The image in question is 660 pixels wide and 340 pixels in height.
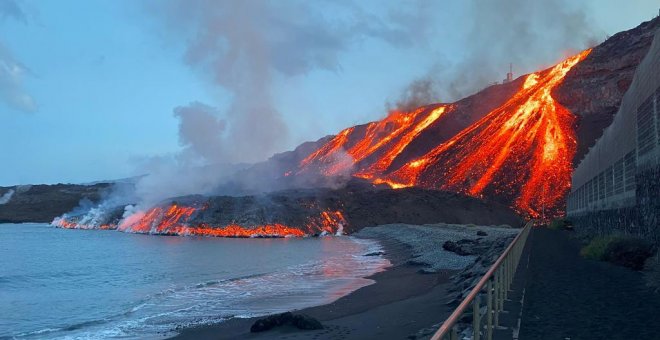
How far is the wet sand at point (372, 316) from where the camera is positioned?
15.6 meters

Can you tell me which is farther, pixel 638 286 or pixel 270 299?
pixel 270 299

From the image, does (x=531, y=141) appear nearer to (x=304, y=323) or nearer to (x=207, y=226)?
(x=207, y=226)

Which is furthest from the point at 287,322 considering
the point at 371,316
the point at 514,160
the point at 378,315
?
the point at 514,160

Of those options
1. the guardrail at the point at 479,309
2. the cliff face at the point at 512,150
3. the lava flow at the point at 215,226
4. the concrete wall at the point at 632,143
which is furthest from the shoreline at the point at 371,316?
the cliff face at the point at 512,150

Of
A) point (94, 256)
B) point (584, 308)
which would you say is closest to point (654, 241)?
point (584, 308)

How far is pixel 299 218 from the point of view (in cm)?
11256

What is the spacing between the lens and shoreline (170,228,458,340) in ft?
51.5

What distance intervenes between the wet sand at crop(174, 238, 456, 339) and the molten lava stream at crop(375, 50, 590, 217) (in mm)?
100678

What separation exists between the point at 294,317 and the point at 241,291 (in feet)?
41.0

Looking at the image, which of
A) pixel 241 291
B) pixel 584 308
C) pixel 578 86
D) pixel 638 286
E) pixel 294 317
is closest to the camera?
pixel 584 308

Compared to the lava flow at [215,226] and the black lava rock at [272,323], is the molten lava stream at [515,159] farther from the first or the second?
the black lava rock at [272,323]

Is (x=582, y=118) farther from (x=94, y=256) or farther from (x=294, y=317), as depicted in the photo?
(x=294, y=317)

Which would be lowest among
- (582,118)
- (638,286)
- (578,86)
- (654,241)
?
(638,286)

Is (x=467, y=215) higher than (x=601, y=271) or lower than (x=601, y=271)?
higher
